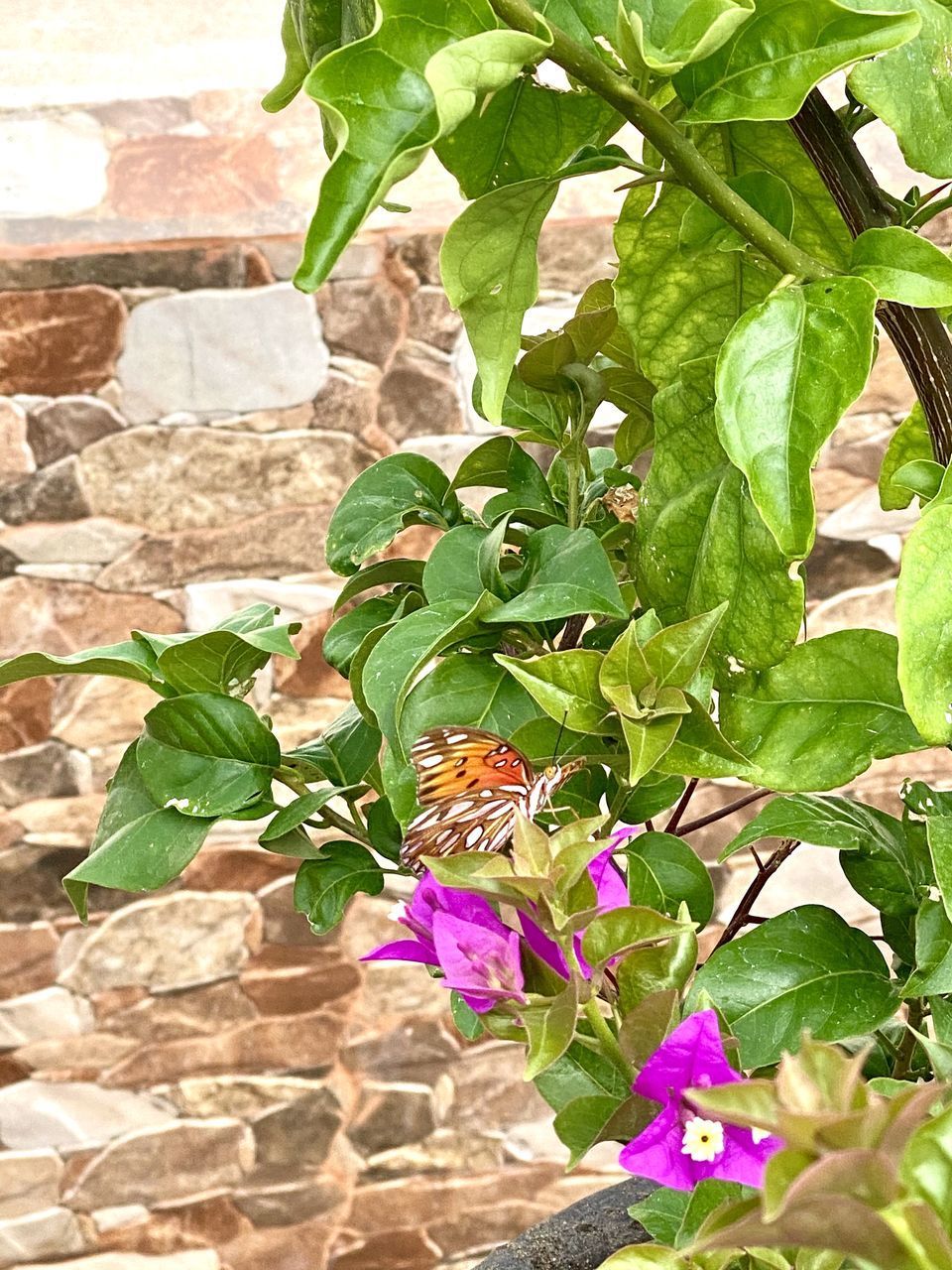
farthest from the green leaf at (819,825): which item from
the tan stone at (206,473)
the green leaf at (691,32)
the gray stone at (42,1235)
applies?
the gray stone at (42,1235)

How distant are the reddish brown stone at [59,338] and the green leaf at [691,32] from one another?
978mm

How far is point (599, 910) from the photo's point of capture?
0.27 meters

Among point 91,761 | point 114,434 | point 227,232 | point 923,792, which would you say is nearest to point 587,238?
point 227,232

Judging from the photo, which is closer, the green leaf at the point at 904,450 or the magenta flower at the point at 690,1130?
the magenta flower at the point at 690,1130

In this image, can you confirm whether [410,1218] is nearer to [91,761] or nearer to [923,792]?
[91,761]

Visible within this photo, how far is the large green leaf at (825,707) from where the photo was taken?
364mm

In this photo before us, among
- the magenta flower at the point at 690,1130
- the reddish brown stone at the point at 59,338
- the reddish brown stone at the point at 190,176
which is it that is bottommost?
the magenta flower at the point at 690,1130

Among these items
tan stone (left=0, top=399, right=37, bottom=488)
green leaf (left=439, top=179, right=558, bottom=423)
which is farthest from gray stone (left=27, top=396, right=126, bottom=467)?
green leaf (left=439, top=179, right=558, bottom=423)

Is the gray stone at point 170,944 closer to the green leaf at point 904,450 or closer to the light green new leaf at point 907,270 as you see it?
the green leaf at point 904,450

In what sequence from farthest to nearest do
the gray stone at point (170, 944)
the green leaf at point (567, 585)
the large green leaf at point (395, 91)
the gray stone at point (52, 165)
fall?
the gray stone at point (170, 944)
the gray stone at point (52, 165)
the green leaf at point (567, 585)
the large green leaf at point (395, 91)

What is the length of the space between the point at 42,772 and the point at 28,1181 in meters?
0.41

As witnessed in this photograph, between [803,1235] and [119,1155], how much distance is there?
49.0 inches

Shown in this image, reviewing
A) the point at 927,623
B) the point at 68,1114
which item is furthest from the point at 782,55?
the point at 68,1114

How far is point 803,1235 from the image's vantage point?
18 centimetres
